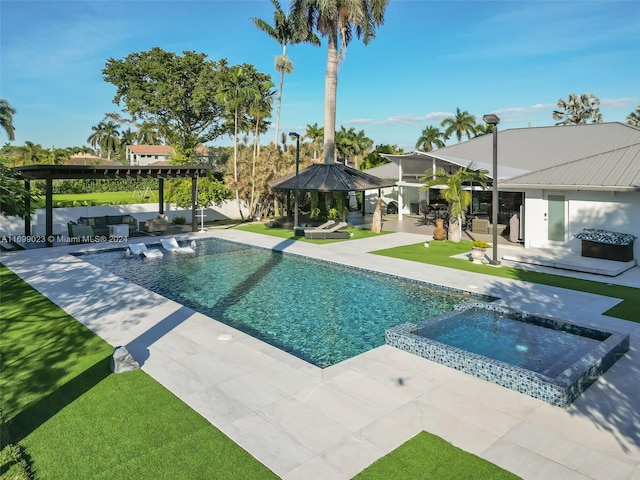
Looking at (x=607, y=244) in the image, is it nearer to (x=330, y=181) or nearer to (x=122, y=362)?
(x=330, y=181)

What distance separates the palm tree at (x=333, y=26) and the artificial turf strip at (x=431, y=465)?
22805mm

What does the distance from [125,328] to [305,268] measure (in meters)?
7.60

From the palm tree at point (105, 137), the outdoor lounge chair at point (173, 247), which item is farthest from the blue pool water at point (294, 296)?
the palm tree at point (105, 137)

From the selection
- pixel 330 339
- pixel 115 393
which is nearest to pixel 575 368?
pixel 330 339

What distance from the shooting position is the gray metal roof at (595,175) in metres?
14.6

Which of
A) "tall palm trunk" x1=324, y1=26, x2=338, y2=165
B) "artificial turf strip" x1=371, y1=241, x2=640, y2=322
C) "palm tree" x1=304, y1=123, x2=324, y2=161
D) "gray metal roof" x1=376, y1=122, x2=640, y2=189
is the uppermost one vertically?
"palm tree" x1=304, y1=123, x2=324, y2=161

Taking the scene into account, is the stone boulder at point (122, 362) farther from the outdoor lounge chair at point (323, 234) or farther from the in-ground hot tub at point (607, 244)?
the outdoor lounge chair at point (323, 234)

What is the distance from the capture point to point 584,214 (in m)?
15.9

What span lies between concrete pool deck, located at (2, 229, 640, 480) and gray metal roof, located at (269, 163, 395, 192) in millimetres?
14290

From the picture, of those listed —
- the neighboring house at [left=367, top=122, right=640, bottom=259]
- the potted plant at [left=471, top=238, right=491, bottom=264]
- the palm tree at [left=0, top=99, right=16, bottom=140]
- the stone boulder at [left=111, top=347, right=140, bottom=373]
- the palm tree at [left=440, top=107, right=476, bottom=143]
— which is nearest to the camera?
the stone boulder at [left=111, top=347, right=140, bottom=373]

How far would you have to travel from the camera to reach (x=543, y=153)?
76.8ft

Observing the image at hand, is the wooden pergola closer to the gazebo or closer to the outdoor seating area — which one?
the outdoor seating area

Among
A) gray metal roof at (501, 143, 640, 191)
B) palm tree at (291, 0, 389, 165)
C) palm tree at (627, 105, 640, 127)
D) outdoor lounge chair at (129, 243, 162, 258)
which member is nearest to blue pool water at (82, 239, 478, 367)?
outdoor lounge chair at (129, 243, 162, 258)

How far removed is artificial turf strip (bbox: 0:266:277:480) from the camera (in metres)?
4.66
